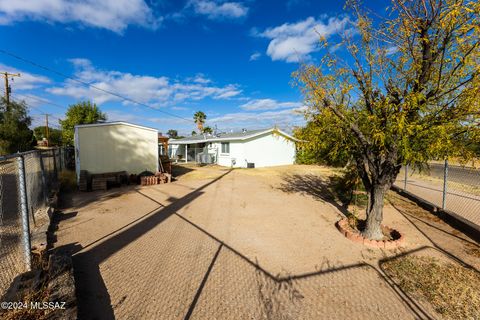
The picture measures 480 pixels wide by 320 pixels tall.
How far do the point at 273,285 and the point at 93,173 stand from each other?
11.1m

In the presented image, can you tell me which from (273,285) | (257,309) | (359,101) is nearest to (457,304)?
(273,285)

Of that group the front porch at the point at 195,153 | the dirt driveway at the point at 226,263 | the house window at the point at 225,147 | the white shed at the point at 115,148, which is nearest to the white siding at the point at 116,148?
the white shed at the point at 115,148

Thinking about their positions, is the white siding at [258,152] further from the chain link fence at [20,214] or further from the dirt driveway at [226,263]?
the chain link fence at [20,214]

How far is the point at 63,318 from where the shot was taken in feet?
8.17

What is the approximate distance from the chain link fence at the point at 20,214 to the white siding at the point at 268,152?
14.2m

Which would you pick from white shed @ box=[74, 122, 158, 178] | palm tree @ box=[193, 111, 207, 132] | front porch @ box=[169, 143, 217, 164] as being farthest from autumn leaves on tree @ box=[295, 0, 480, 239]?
palm tree @ box=[193, 111, 207, 132]

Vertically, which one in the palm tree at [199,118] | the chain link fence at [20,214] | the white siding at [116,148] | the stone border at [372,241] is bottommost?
the stone border at [372,241]

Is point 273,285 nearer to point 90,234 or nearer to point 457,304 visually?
point 457,304

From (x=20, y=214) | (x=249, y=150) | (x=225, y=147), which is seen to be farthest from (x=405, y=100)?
(x=225, y=147)

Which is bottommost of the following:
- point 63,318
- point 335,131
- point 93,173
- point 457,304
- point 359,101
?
point 457,304

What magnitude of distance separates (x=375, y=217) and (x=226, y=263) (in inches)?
141

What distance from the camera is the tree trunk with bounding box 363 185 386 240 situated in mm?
5199

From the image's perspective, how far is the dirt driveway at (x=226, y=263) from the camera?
302 centimetres

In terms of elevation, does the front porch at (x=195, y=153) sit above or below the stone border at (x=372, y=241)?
above
